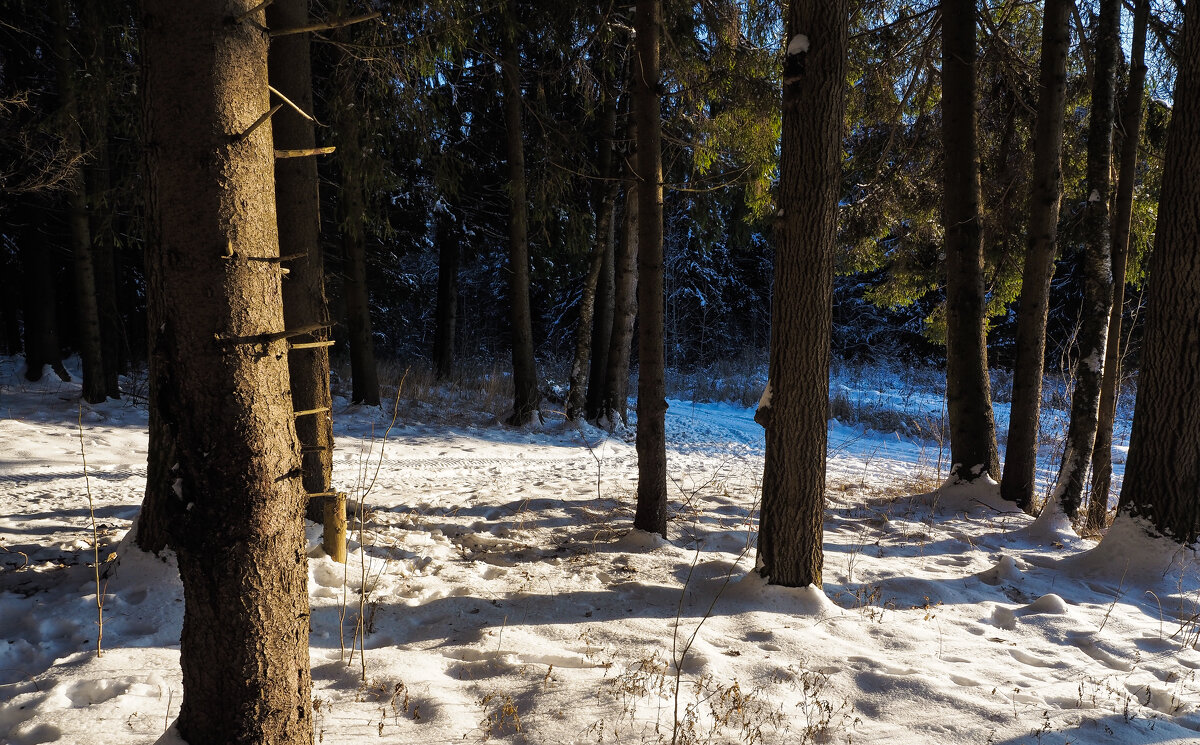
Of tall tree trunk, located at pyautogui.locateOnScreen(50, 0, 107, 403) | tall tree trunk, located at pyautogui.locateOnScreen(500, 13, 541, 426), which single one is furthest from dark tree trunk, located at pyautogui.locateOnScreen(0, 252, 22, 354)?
tall tree trunk, located at pyautogui.locateOnScreen(500, 13, 541, 426)

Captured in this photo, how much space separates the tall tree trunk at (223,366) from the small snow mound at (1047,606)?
13.5ft

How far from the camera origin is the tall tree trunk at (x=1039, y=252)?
19.7 ft

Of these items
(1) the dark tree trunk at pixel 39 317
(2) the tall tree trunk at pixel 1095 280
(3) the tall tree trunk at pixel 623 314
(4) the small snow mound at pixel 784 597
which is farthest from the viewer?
(1) the dark tree trunk at pixel 39 317

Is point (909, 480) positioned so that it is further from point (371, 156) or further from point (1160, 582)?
point (371, 156)

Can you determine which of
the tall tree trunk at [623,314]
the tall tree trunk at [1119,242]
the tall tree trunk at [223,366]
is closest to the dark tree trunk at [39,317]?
the tall tree trunk at [623,314]

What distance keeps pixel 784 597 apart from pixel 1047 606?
5.45 ft

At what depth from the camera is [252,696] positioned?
191cm

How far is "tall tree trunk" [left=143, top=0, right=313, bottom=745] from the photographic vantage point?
1765mm

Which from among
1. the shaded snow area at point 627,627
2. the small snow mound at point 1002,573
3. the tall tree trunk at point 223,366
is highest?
the tall tree trunk at point 223,366

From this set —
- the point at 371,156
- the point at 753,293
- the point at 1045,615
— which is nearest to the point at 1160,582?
the point at 1045,615

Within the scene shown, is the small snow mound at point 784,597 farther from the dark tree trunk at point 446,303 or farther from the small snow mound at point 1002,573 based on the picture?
the dark tree trunk at point 446,303

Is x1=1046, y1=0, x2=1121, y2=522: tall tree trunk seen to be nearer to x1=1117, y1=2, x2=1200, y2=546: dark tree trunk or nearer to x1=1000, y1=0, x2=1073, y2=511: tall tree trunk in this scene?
x1=1000, y1=0, x2=1073, y2=511: tall tree trunk

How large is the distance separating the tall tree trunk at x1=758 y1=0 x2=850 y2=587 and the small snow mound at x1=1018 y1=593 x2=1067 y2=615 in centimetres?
134

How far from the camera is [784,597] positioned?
3836 mm
